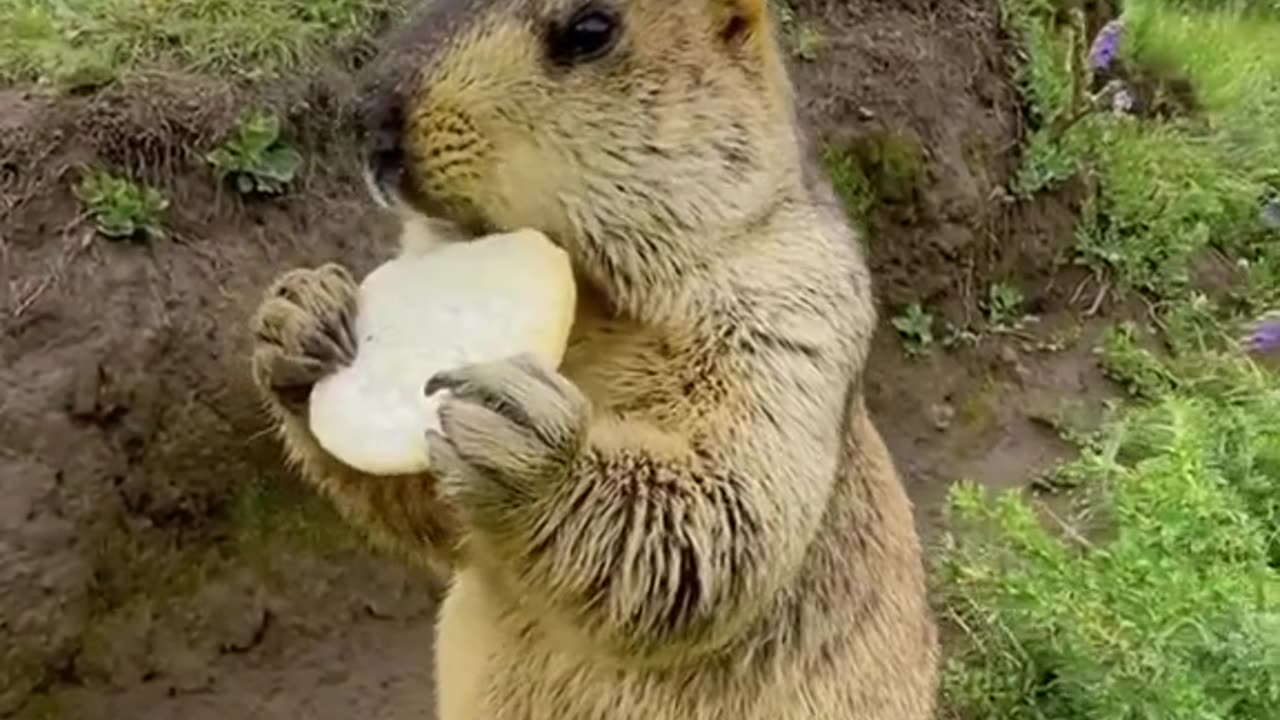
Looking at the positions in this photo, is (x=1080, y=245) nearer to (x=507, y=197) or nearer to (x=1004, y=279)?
(x=1004, y=279)

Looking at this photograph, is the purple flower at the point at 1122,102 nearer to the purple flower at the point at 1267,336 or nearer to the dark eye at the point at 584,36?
the purple flower at the point at 1267,336

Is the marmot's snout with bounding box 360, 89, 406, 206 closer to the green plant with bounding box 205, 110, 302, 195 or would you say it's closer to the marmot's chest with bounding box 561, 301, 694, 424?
the marmot's chest with bounding box 561, 301, 694, 424

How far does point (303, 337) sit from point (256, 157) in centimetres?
202

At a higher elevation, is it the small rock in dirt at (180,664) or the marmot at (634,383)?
the marmot at (634,383)

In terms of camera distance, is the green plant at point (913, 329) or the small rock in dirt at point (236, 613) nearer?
the small rock in dirt at point (236, 613)

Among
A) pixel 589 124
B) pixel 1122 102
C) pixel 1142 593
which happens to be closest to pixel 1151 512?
pixel 1142 593

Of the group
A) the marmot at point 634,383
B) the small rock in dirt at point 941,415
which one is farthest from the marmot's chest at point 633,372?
the small rock in dirt at point 941,415

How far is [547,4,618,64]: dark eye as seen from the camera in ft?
8.90

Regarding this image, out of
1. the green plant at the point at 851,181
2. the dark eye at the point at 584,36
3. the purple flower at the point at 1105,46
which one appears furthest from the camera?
the purple flower at the point at 1105,46

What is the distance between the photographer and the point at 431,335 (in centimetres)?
280

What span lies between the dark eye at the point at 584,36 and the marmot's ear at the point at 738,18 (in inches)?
6.4

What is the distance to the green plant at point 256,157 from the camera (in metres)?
4.82

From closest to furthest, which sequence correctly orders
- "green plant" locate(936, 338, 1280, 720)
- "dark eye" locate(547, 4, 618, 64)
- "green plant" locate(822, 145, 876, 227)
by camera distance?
"dark eye" locate(547, 4, 618, 64), "green plant" locate(936, 338, 1280, 720), "green plant" locate(822, 145, 876, 227)

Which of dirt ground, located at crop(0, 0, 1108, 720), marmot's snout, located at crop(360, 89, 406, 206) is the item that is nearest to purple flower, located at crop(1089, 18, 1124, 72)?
dirt ground, located at crop(0, 0, 1108, 720)
